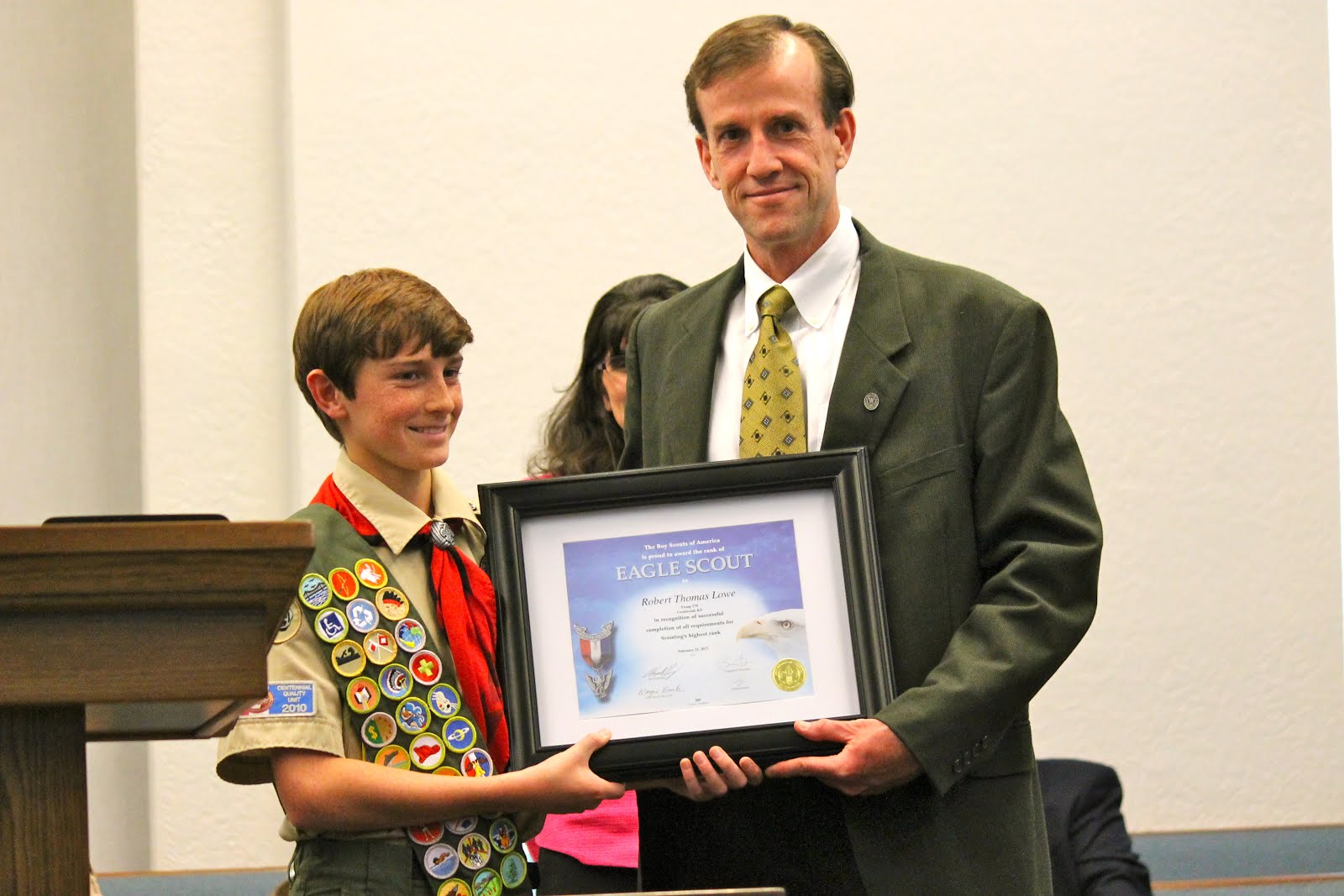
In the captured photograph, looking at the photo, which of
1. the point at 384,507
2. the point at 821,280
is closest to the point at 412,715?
the point at 384,507

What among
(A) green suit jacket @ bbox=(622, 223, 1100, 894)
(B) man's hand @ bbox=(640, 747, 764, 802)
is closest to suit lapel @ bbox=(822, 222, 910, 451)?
(A) green suit jacket @ bbox=(622, 223, 1100, 894)

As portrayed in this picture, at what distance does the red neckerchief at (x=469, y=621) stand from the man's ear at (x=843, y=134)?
0.69 metres

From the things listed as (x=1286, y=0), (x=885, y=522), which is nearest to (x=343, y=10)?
(x=1286, y=0)

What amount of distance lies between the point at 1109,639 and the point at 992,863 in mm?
2247

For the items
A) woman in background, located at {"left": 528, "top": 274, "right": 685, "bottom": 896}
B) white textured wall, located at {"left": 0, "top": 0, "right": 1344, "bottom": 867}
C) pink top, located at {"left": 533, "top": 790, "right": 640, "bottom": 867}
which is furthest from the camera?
white textured wall, located at {"left": 0, "top": 0, "right": 1344, "bottom": 867}

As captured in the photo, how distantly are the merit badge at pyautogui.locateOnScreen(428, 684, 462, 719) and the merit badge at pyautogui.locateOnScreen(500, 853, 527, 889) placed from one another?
6.9 inches

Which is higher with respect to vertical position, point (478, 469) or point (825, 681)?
point (478, 469)

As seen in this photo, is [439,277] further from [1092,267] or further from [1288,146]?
[1288,146]

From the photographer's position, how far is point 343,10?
12.8 feet

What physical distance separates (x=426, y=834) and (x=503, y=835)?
9 centimetres

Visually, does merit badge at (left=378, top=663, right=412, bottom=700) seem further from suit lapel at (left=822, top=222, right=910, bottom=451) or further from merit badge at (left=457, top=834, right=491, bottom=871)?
suit lapel at (left=822, top=222, right=910, bottom=451)

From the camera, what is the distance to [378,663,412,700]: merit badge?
1.78 m
